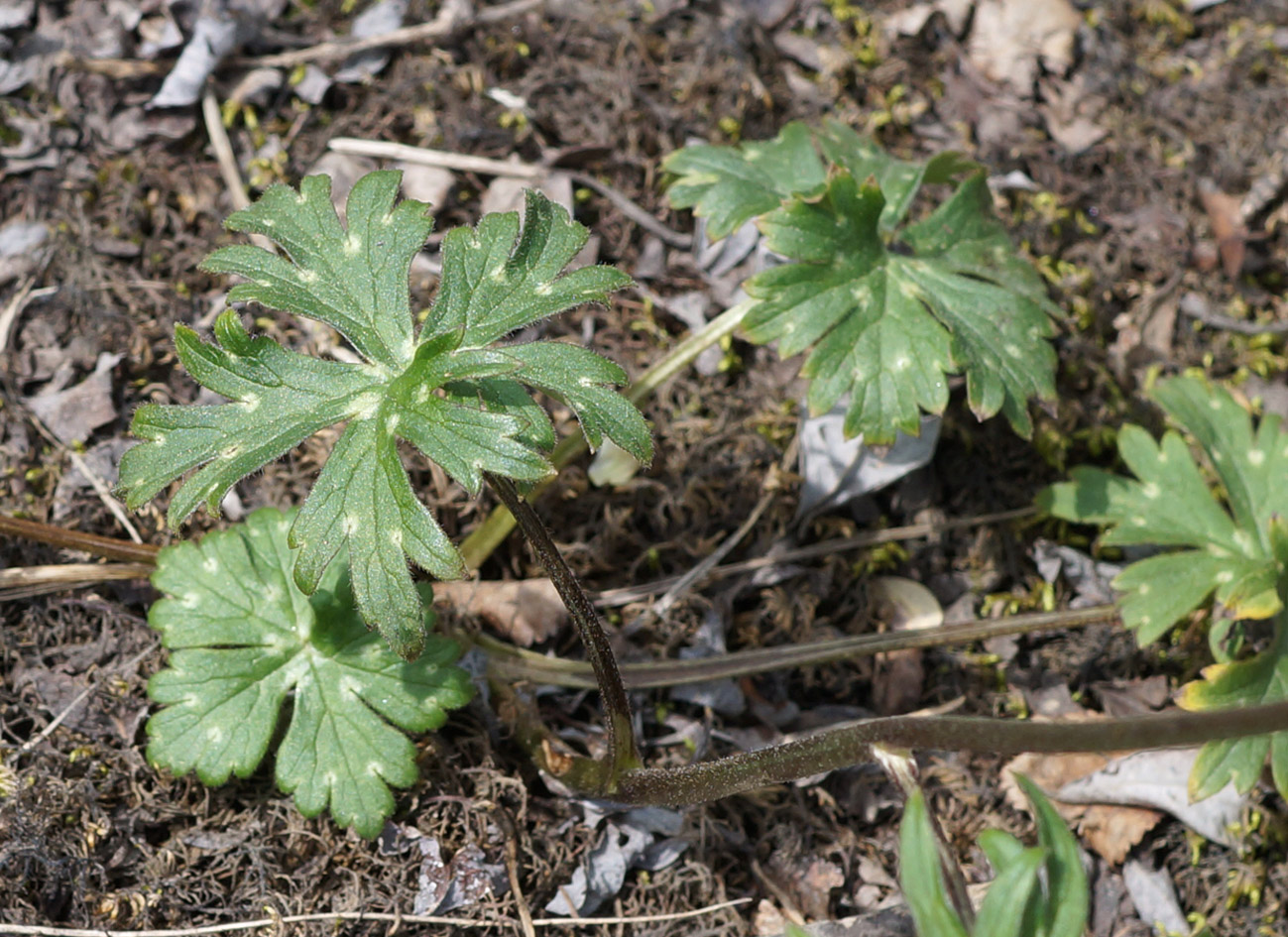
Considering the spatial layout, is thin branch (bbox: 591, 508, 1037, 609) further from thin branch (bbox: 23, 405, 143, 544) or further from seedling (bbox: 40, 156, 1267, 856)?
thin branch (bbox: 23, 405, 143, 544)

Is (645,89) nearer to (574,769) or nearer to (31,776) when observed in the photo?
(574,769)

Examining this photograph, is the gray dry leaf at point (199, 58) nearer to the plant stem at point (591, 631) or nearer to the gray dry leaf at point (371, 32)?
the gray dry leaf at point (371, 32)

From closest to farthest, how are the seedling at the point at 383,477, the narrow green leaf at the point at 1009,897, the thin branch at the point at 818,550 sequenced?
the narrow green leaf at the point at 1009,897
the seedling at the point at 383,477
the thin branch at the point at 818,550

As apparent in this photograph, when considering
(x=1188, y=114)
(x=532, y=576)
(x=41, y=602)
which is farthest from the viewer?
(x=1188, y=114)

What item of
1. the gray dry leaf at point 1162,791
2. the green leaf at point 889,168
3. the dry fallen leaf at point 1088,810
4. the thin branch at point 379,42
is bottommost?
the dry fallen leaf at point 1088,810

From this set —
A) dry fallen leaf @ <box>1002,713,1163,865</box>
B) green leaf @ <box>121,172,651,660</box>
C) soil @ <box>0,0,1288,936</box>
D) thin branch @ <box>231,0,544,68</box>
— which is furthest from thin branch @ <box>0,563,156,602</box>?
dry fallen leaf @ <box>1002,713,1163,865</box>

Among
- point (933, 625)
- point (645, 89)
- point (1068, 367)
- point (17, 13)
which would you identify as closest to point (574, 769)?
point (933, 625)

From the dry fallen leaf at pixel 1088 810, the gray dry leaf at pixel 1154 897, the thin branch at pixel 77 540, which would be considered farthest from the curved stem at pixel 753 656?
the thin branch at pixel 77 540
